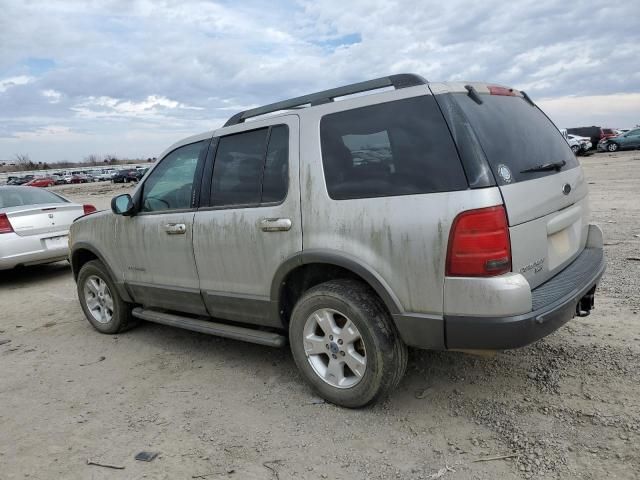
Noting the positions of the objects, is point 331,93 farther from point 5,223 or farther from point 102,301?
point 5,223

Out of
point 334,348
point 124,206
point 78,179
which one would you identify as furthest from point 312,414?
point 78,179

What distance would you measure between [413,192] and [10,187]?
7.98 metres

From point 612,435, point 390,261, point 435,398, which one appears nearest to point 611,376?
point 612,435

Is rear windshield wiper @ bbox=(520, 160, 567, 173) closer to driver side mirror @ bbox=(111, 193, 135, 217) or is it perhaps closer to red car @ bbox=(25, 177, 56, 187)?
driver side mirror @ bbox=(111, 193, 135, 217)

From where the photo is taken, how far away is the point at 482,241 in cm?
262

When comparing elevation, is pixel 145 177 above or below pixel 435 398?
above

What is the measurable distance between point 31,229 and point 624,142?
111 ft

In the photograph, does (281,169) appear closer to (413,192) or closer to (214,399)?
(413,192)

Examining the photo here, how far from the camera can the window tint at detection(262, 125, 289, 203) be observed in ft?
11.3

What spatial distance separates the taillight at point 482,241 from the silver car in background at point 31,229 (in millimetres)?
6919

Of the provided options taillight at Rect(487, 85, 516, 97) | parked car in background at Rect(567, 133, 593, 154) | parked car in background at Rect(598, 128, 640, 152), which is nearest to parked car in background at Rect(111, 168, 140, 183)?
parked car in background at Rect(567, 133, 593, 154)

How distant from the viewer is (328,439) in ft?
9.73

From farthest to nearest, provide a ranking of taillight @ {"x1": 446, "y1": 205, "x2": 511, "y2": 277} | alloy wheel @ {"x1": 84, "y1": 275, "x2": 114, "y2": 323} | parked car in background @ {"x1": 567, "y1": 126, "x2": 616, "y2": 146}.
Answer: parked car in background @ {"x1": 567, "y1": 126, "x2": 616, "y2": 146}
alloy wheel @ {"x1": 84, "y1": 275, "x2": 114, "y2": 323}
taillight @ {"x1": 446, "y1": 205, "x2": 511, "y2": 277}

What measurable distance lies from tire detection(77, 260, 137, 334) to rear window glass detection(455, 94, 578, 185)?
3756 mm
